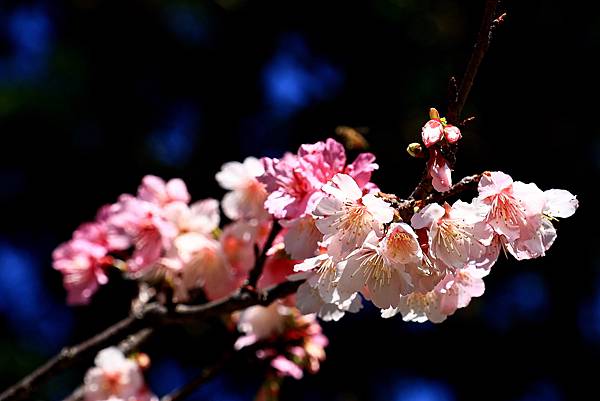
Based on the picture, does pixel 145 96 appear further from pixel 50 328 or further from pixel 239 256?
pixel 239 256

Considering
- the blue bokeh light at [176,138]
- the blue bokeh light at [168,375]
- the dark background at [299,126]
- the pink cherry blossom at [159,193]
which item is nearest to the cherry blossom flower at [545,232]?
the pink cherry blossom at [159,193]

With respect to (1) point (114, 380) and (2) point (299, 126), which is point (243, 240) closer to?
(1) point (114, 380)

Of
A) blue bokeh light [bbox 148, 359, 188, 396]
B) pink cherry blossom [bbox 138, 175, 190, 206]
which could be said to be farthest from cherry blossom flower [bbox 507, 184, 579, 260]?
blue bokeh light [bbox 148, 359, 188, 396]

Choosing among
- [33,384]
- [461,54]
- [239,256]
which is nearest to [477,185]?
[239,256]

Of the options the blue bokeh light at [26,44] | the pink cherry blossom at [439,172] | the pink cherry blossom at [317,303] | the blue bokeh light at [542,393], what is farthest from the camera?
the blue bokeh light at [542,393]

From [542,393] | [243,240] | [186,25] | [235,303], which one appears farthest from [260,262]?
[542,393]

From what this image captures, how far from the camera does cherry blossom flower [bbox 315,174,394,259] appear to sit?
2.80 feet

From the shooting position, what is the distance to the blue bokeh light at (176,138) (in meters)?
3.61

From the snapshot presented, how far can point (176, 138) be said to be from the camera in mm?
3807

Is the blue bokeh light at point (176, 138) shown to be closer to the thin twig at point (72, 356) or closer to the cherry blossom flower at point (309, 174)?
the thin twig at point (72, 356)

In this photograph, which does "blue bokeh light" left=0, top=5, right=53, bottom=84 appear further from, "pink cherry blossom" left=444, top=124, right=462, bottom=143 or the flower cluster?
"pink cherry blossom" left=444, top=124, right=462, bottom=143

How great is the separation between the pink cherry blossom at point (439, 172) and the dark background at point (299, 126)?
248cm

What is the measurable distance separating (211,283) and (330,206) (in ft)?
1.49

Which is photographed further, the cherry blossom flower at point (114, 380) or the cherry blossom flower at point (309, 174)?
the cherry blossom flower at point (114, 380)
